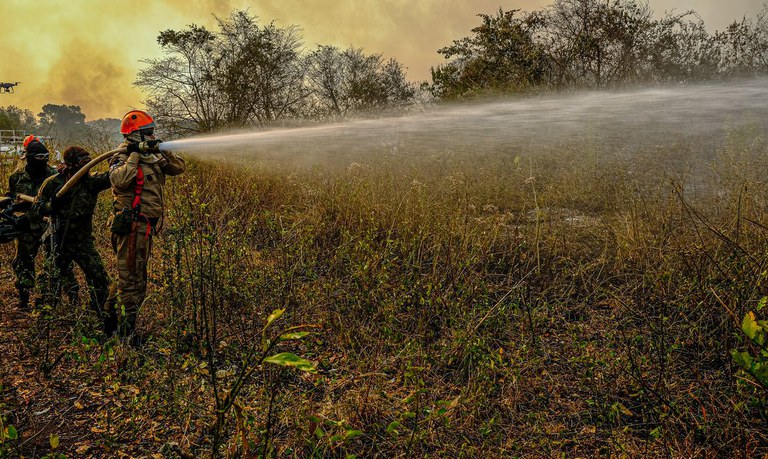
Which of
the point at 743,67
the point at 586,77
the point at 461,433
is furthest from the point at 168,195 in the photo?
the point at 743,67

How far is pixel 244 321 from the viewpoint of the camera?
12.8ft

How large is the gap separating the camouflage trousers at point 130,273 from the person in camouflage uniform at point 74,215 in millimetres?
389

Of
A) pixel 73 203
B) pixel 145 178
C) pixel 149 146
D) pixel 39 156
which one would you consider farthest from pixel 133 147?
pixel 39 156

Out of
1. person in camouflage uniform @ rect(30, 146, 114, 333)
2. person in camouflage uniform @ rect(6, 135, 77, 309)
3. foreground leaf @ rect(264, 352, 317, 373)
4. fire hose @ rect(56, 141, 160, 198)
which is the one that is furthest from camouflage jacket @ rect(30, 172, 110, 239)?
foreground leaf @ rect(264, 352, 317, 373)

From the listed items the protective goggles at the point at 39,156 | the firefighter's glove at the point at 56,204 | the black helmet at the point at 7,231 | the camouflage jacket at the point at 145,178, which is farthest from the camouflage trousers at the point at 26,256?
the camouflage jacket at the point at 145,178

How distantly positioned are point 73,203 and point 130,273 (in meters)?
1.04

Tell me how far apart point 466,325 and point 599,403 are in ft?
3.60

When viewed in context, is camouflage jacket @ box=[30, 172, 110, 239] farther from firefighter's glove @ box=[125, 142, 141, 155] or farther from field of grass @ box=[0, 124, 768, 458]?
field of grass @ box=[0, 124, 768, 458]

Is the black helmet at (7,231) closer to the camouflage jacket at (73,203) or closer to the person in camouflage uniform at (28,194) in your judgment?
the person in camouflage uniform at (28,194)

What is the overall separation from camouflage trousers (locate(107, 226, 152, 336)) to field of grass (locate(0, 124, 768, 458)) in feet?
0.82

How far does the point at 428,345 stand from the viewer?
11.2ft

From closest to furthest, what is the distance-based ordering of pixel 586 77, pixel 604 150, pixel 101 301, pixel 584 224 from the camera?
pixel 101 301
pixel 584 224
pixel 604 150
pixel 586 77

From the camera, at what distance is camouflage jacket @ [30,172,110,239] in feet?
13.5

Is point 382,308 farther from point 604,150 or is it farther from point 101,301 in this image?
point 604,150
